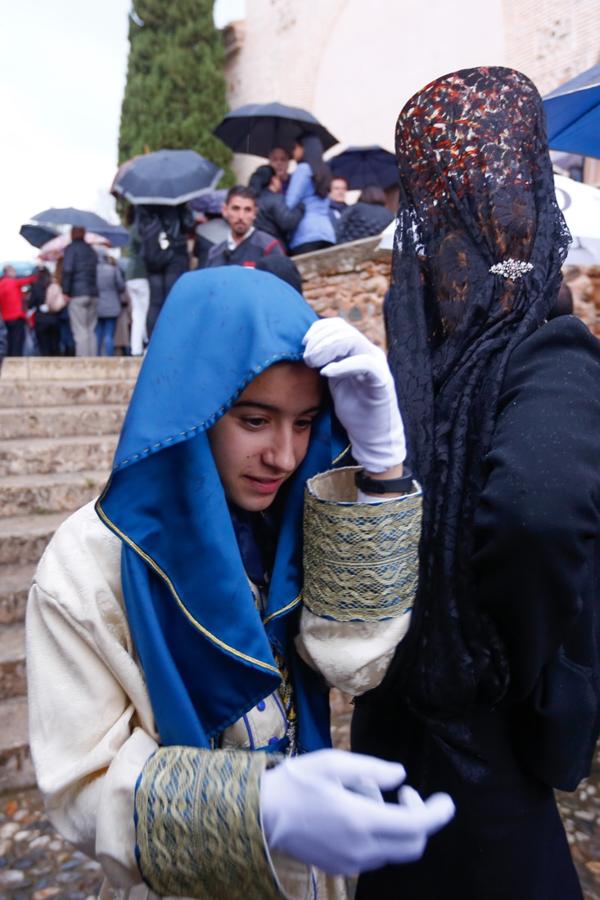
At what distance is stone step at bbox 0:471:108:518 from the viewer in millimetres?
4363

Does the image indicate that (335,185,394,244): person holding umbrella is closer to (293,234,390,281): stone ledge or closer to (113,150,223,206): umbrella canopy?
(293,234,390,281): stone ledge

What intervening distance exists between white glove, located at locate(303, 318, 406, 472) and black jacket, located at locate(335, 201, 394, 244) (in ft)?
20.2

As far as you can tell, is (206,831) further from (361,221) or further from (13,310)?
(13,310)

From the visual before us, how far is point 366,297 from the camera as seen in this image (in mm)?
6688

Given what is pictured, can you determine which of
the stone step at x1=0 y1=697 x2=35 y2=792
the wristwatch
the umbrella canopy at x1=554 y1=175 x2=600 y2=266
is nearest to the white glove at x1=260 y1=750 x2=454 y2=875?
the wristwatch

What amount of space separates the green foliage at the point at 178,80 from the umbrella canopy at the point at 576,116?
12400mm

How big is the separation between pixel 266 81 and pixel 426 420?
1572 cm

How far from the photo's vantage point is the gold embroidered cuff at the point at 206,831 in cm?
92

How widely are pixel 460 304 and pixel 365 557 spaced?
0.47 meters

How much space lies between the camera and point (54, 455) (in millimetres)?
4812

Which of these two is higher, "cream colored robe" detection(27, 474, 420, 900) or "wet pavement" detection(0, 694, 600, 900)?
"cream colored robe" detection(27, 474, 420, 900)

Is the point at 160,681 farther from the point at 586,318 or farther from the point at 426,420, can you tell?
the point at 586,318

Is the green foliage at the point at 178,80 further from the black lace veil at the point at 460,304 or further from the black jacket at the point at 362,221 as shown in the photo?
the black lace veil at the point at 460,304

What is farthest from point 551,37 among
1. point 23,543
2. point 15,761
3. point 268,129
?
point 15,761
